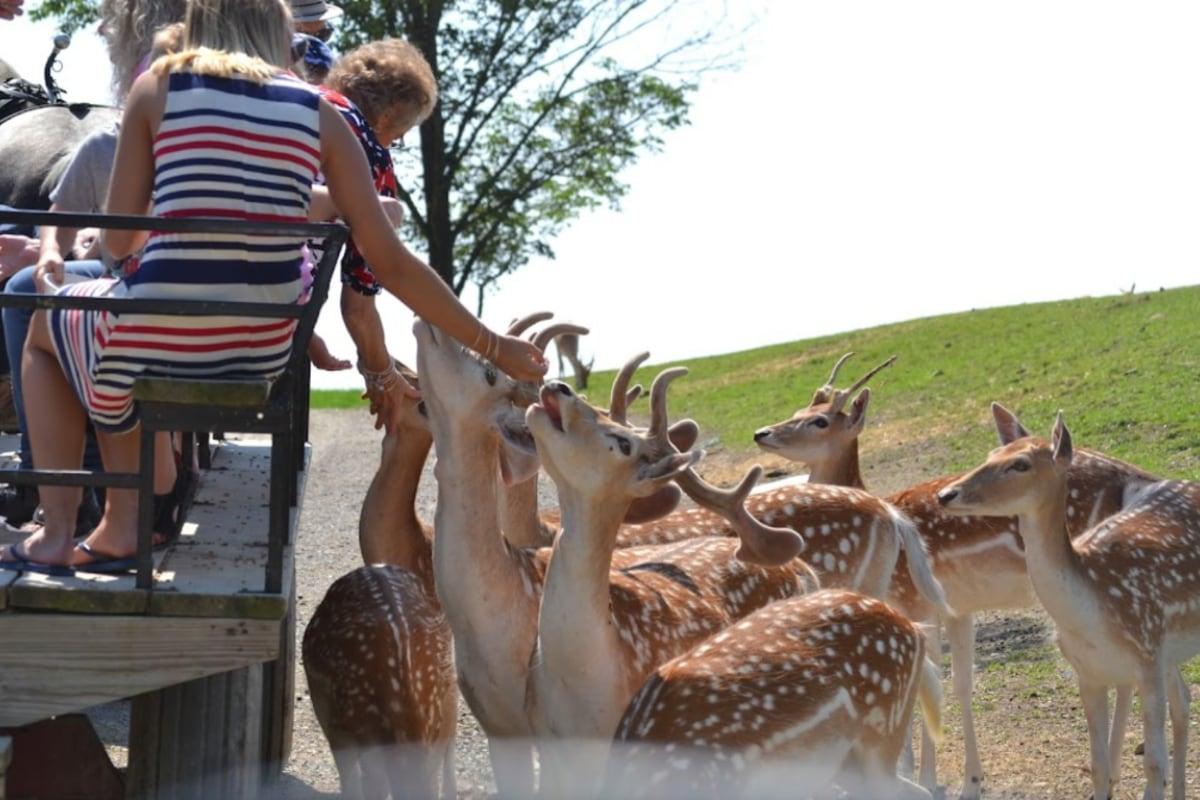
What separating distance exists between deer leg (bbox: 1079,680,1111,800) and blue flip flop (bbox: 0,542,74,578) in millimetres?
3952

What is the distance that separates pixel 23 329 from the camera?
5.05 metres

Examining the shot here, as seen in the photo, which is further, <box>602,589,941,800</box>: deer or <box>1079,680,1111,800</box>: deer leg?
<box>1079,680,1111,800</box>: deer leg

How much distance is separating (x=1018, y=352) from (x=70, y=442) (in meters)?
15.6

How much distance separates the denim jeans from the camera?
190 inches

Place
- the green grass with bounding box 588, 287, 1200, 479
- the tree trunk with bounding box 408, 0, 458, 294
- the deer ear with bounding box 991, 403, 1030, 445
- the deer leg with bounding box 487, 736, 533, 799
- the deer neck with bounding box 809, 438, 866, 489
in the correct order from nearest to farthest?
the deer leg with bounding box 487, 736, 533, 799 < the deer ear with bounding box 991, 403, 1030, 445 < the deer neck with bounding box 809, 438, 866, 489 < the green grass with bounding box 588, 287, 1200, 479 < the tree trunk with bounding box 408, 0, 458, 294

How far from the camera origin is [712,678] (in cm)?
493

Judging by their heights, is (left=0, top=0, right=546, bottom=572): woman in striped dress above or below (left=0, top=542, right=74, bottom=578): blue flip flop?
above

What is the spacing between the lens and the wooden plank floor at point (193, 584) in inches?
163

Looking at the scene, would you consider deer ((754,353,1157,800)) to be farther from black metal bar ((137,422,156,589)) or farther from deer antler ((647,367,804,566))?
black metal bar ((137,422,156,589))

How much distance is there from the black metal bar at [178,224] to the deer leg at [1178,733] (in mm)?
4208

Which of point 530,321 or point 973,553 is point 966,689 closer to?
point 973,553

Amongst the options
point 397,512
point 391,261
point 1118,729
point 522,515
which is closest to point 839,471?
point 1118,729

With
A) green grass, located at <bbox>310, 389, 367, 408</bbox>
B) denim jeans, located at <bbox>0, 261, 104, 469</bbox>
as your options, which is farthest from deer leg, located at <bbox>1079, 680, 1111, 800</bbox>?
green grass, located at <bbox>310, 389, 367, 408</bbox>

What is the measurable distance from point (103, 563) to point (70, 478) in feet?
1.18
